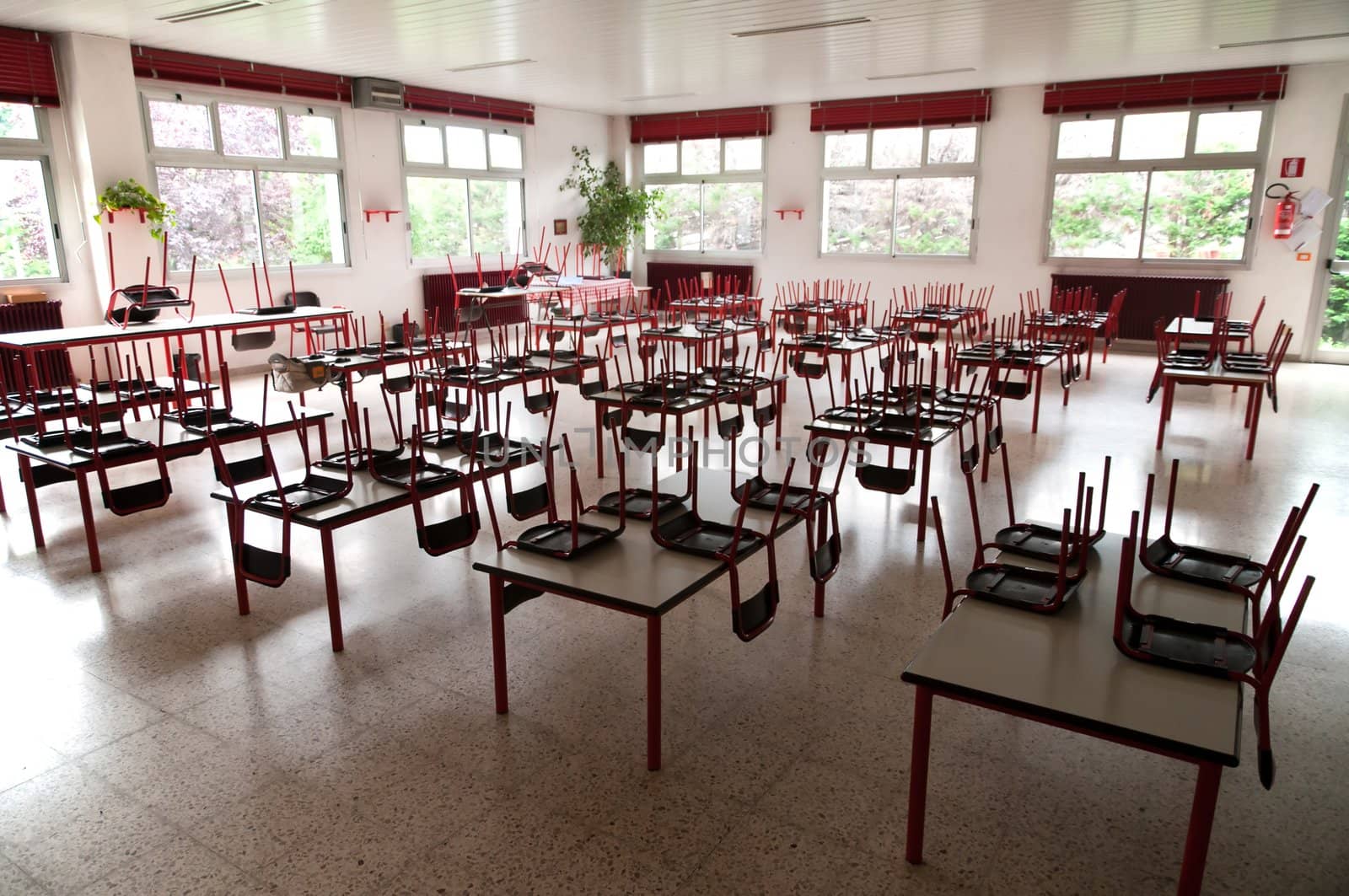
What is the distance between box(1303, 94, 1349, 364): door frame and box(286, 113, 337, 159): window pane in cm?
1158

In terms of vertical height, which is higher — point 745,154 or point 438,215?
point 745,154

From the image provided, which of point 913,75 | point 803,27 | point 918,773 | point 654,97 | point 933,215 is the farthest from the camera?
point 933,215

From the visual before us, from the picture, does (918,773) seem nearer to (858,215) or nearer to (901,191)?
(901,191)

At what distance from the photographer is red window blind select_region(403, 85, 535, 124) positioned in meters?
11.2

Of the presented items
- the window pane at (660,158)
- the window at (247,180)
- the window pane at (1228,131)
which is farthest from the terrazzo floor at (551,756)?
the window pane at (660,158)

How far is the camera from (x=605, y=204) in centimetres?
1380

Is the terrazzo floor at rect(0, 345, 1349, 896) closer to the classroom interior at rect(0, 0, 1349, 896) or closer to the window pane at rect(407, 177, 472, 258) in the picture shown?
the classroom interior at rect(0, 0, 1349, 896)

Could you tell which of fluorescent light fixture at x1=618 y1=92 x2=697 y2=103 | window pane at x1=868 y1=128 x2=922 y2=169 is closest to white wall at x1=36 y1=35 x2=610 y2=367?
fluorescent light fixture at x1=618 y1=92 x2=697 y2=103

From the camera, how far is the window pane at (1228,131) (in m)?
10.3

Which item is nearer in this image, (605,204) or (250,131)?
(250,131)

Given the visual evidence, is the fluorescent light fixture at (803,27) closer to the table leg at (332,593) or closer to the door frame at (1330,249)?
the table leg at (332,593)

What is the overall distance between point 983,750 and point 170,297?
7.64 meters

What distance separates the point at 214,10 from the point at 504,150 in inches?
235

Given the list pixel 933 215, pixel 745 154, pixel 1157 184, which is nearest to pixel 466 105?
pixel 745 154
